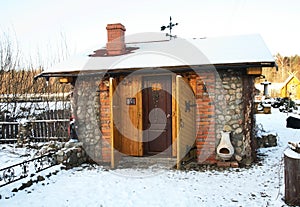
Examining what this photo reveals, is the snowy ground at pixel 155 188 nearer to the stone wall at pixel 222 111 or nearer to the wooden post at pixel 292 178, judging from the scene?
the wooden post at pixel 292 178

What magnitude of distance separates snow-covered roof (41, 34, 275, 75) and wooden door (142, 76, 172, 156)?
745 mm

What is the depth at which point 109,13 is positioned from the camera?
11609 mm

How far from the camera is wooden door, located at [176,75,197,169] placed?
242 inches

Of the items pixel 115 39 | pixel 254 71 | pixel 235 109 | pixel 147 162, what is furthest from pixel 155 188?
pixel 115 39

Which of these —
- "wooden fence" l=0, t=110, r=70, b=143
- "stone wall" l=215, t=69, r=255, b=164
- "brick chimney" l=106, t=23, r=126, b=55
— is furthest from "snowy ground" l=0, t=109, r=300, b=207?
"wooden fence" l=0, t=110, r=70, b=143

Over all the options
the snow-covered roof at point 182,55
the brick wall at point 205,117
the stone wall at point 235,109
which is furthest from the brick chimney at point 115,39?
the stone wall at point 235,109

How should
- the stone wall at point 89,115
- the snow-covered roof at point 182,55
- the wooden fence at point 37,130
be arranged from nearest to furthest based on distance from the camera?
the snow-covered roof at point 182,55
the stone wall at point 89,115
the wooden fence at point 37,130

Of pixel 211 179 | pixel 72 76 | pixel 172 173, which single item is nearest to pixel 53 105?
pixel 72 76

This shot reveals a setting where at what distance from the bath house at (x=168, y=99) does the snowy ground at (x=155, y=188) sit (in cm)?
61

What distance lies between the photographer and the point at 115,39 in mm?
7539

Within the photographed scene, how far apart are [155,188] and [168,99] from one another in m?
2.79

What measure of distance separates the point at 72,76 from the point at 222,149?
436 centimetres

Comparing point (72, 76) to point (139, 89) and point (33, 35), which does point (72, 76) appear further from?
point (33, 35)

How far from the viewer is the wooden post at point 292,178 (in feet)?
13.0
